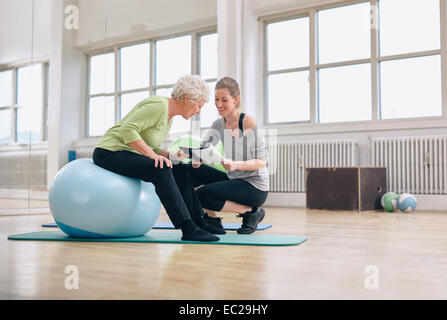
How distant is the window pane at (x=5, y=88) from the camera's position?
13.8 feet

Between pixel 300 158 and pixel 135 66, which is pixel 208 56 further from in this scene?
pixel 300 158

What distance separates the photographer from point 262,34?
6.05 m

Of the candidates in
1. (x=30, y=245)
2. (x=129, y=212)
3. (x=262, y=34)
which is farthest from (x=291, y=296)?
(x=262, y=34)

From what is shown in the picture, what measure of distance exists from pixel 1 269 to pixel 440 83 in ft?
15.6

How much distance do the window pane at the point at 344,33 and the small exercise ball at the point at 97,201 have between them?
12.8 ft

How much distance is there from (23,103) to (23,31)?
67cm

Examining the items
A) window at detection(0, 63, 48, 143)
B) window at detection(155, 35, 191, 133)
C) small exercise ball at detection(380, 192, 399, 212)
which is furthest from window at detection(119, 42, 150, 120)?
small exercise ball at detection(380, 192, 399, 212)

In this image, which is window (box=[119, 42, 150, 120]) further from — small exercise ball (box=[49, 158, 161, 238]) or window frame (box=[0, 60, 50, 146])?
small exercise ball (box=[49, 158, 161, 238])

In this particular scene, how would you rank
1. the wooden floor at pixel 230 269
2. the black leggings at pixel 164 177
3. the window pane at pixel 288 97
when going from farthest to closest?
the window pane at pixel 288 97, the black leggings at pixel 164 177, the wooden floor at pixel 230 269

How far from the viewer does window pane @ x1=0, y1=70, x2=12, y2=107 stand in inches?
166

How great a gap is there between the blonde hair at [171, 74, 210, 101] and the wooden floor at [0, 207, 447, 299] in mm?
728

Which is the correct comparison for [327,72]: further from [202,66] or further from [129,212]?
[129,212]

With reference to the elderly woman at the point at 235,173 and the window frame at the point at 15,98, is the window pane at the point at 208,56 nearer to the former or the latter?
the window frame at the point at 15,98

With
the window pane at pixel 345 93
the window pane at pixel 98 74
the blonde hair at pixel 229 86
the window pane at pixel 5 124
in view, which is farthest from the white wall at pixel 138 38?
the blonde hair at pixel 229 86
